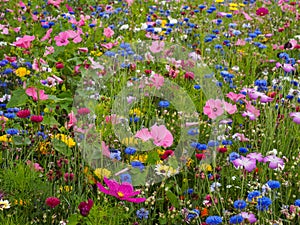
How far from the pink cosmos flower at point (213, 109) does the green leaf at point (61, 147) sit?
51 cm

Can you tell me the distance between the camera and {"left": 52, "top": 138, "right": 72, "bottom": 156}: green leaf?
1862 mm

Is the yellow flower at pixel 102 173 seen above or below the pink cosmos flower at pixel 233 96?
below

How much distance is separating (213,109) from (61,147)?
0.57m

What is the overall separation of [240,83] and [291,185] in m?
1.03

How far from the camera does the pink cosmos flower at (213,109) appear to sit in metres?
1.87

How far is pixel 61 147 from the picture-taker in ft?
6.16

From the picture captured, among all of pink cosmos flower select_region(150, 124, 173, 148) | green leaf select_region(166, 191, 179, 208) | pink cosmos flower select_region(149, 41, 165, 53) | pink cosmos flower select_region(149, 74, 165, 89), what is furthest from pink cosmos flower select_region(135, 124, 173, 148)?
pink cosmos flower select_region(149, 41, 165, 53)

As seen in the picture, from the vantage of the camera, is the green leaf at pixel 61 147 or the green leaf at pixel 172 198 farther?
the green leaf at pixel 61 147

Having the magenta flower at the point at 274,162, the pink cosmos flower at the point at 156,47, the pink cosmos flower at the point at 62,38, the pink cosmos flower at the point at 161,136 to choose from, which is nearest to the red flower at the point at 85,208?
the pink cosmos flower at the point at 161,136

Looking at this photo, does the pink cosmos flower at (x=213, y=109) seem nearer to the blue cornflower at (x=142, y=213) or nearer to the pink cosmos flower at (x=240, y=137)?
the pink cosmos flower at (x=240, y=137)

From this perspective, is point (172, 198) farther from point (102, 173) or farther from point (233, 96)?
point (233, 96)

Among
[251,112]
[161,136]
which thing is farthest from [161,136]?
[251,112]

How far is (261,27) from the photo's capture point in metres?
4.00

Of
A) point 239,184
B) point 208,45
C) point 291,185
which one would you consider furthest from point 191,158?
point 208,45
